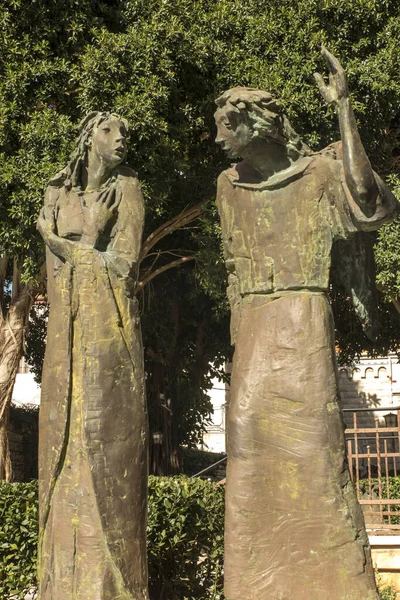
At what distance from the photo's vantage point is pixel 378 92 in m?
11.5

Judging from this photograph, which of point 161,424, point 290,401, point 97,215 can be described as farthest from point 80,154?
point 161,424

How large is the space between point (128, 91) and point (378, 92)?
310cm

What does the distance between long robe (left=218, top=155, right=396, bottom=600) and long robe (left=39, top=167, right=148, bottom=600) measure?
138cm

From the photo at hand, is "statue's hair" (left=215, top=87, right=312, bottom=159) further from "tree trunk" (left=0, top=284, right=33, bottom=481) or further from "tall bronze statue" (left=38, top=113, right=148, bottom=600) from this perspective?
"tree trunk" (left=0, top=284, right=33, bottom=481)

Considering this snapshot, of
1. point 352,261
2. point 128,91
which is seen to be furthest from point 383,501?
point 352,261

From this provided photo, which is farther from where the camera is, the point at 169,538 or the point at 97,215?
the point at 169,538

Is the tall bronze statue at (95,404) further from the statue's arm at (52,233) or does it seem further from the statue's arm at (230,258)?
the statue's arm at (230,258)

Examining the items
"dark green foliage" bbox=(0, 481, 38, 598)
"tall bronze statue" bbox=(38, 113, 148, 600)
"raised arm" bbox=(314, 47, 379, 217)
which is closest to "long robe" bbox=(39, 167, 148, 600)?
"tall bronze statue" bbox=(38, 113, 148, 600)

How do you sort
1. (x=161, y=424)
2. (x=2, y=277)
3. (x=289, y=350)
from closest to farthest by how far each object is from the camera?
(x=289, y=350) → (x=2, y=277) → (x=161, y=424)

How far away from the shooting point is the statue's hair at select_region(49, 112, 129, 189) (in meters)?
5.80

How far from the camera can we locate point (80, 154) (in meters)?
5.82

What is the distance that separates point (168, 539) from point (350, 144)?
17.2ft

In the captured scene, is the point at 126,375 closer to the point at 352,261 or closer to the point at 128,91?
the point at 352,261

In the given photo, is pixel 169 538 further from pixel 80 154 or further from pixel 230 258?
pixel 230 258
